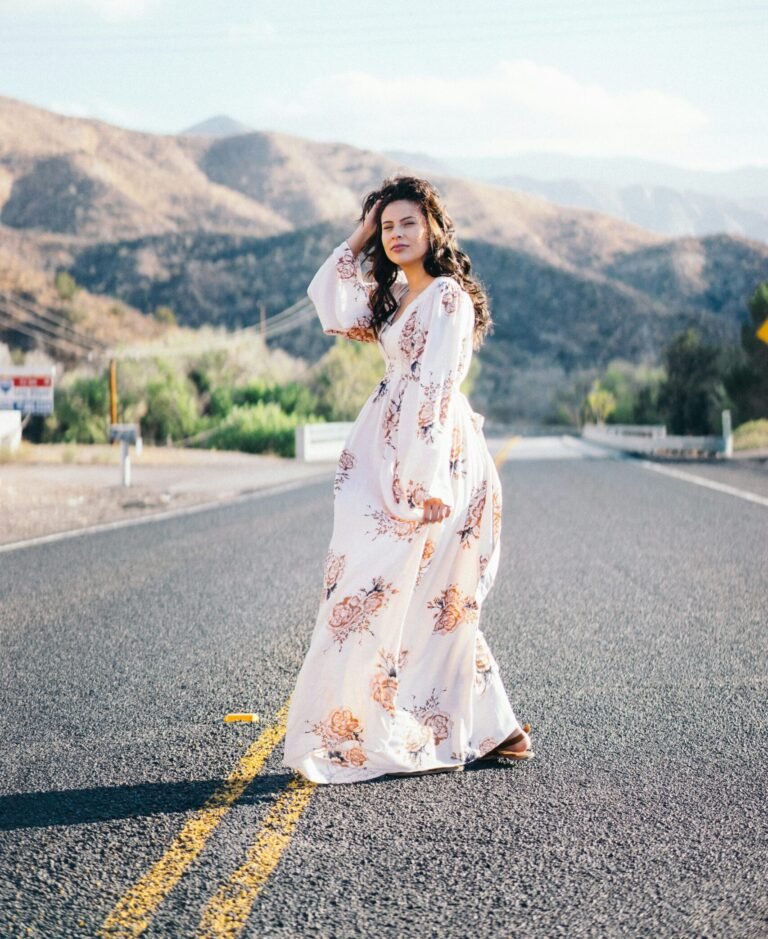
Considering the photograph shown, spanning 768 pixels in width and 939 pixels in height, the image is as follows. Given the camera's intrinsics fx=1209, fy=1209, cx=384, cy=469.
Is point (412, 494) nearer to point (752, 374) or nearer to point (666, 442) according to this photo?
point (666, 442)

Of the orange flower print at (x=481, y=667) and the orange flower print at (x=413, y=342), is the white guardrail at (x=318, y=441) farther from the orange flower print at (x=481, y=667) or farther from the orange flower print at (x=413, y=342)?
the orange flower print at (x=413, y=342)

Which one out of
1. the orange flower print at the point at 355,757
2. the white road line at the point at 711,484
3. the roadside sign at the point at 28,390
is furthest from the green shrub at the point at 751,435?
the orange flower print at the point at 355,757

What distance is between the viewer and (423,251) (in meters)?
4.20

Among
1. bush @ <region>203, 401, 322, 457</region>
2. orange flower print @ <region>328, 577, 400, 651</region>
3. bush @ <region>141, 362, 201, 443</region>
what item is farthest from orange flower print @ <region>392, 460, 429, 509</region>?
bush @ <region>141, 362, 201, 443</region>

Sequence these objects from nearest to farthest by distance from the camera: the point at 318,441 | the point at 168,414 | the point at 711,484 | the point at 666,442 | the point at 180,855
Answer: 1. the point at 180,855
2. the point at 711,484
3. the point at 318,441
4. the point at 666,442
5. the point at 168,414

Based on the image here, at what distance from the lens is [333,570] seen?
4.11 m

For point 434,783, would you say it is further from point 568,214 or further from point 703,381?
point 568,214

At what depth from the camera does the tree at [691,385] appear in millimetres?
43469

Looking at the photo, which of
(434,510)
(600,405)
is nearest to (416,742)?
(434,510)

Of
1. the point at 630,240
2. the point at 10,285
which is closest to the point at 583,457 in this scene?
the point at 10,285

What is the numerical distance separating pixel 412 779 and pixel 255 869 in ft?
3.08

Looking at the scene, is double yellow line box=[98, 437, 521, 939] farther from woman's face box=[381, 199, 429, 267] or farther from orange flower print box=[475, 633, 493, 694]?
woman's face box=[381, 199, 429, 267]

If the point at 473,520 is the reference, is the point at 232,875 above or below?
below

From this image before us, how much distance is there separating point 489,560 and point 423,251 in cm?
111
